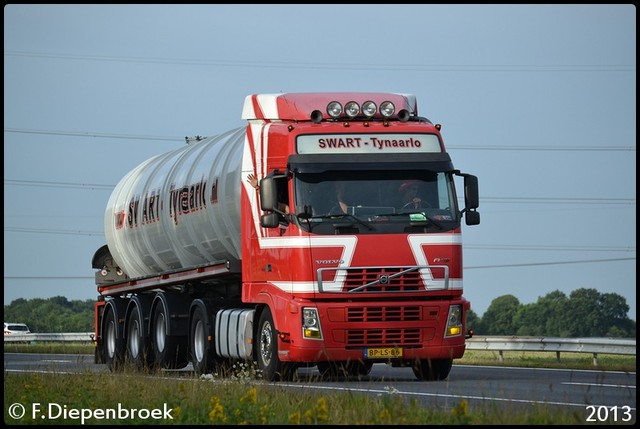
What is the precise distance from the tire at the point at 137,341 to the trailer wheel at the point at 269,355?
5577mm

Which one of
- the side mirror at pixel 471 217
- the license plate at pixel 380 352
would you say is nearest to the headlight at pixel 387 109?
the side mirror at pixel 471 217

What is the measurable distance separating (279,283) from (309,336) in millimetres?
932

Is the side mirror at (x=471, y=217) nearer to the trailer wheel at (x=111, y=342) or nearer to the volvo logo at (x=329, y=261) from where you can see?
the volvo logo at (x=329, y=261)

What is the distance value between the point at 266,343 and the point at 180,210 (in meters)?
4.51

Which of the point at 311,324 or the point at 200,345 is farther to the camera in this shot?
the point at 200,345

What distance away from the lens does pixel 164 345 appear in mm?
25484

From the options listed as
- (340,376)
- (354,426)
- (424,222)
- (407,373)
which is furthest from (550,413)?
(407,373)

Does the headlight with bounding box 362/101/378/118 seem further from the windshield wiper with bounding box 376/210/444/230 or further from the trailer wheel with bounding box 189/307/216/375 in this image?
the trailer wheel with bounding box 189/307/216/375

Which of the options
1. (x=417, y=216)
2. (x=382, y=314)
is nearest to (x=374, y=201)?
(x=417, y=216)

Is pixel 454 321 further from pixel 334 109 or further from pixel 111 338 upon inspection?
pixel 111 338

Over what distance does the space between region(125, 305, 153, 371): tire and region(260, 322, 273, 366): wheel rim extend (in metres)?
5.61

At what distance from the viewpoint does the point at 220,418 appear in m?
12.8

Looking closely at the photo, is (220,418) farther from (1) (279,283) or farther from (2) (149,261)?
(2) (149,261)

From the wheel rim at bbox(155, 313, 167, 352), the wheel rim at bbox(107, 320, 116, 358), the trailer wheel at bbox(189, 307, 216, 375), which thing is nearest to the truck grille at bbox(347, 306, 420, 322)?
the trailer wheel at bbox(189, 307, 216, 375)
